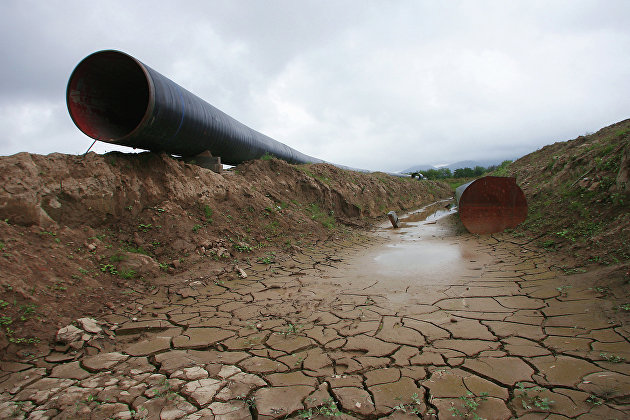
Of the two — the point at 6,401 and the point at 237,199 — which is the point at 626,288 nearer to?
the point at 6,401

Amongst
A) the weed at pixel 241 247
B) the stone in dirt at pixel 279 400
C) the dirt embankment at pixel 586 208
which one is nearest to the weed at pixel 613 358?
the dirt embankment at pixel 586 208

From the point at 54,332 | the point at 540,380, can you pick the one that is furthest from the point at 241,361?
the point at 540,380

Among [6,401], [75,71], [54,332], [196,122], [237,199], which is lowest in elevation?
[6,401]

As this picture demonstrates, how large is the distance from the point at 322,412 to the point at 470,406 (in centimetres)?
90

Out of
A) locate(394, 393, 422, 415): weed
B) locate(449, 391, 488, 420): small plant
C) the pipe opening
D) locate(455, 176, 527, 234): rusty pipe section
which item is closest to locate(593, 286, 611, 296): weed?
locate(449, 391, 488, 420): small plant

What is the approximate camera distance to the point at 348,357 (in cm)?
259

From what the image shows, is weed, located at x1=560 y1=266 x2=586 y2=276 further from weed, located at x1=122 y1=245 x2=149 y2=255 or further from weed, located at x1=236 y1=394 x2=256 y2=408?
weed, located at x1=122 y1=245 x2=149 y2=255

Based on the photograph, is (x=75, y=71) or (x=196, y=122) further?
(x=196, y=122)

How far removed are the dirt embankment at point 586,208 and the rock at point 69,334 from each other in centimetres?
578

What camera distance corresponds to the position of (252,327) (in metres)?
3.23

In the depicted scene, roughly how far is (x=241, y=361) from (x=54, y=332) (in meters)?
1.84

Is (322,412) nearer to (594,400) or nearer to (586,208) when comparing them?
(594,400)

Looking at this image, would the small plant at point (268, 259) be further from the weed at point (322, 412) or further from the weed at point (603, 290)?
the weed at point (603, 290)

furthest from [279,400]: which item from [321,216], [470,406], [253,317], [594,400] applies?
[321,216]
